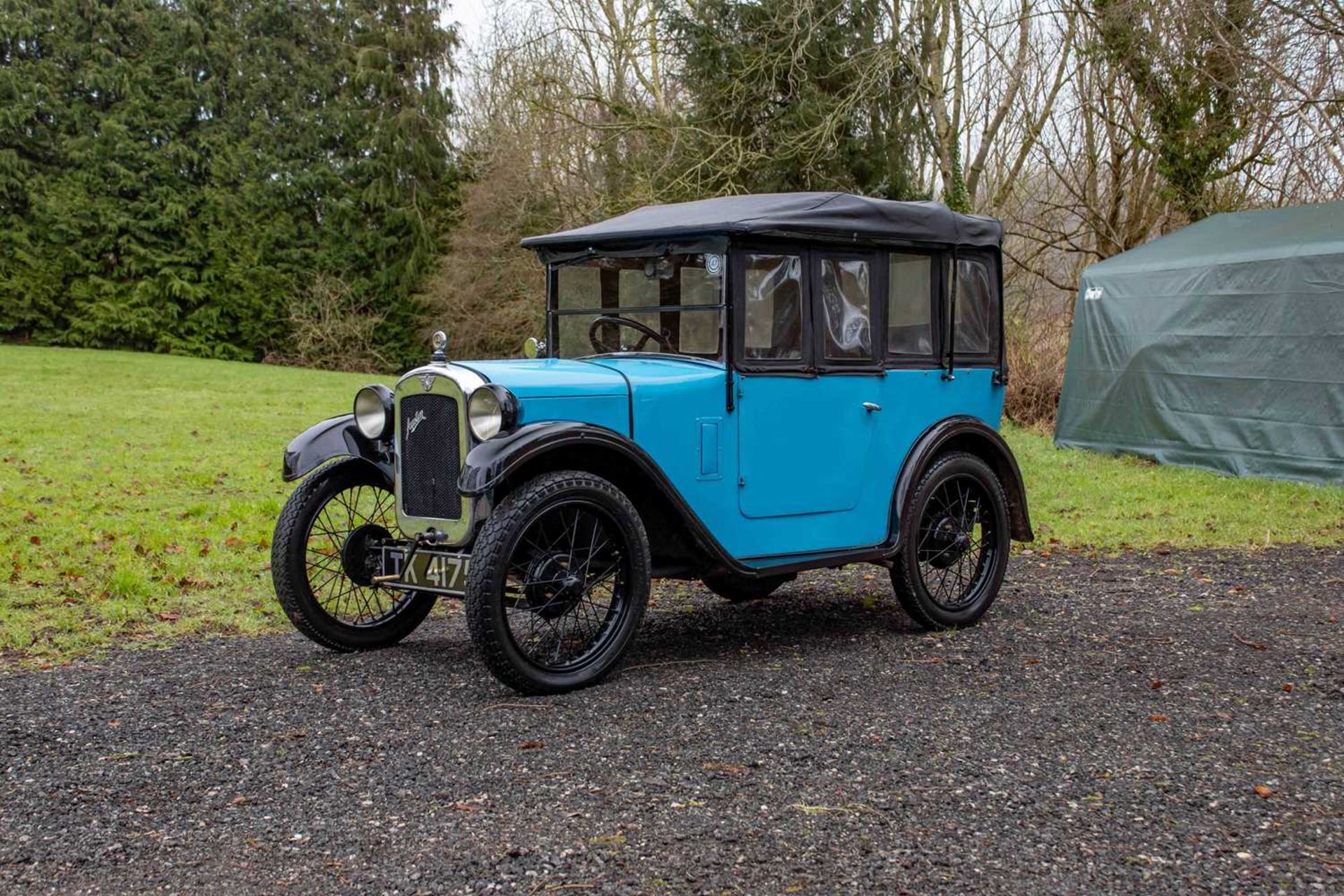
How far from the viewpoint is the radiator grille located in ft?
16.9

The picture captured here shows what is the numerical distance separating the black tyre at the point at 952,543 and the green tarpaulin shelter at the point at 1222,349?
6765 mm

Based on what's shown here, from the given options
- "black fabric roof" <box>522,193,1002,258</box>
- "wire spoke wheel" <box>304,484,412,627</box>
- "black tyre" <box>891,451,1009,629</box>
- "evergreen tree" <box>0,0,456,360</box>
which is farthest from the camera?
"evergreen tree" <box>0,0,456,360</box>

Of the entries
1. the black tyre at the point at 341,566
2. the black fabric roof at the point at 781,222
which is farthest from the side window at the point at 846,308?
the black tyre at the point at 341,566

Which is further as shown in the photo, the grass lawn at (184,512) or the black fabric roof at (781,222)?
the grass lawn at (184,512)

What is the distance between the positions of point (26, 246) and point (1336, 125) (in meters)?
28.2

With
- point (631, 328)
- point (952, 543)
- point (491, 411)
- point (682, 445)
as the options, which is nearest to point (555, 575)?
point (491, 411)

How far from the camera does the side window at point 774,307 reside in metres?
5.67

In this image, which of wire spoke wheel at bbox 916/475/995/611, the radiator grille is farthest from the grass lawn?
wire spoke wheel at bbox 916/475/995/611

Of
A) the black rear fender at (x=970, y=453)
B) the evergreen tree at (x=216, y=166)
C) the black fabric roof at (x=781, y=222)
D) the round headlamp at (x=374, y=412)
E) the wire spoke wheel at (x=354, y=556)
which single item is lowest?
the wire spoke wheel at (x=354, y=556)

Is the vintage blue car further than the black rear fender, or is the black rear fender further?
the black rear fender

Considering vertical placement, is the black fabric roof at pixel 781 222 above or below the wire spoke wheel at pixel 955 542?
above

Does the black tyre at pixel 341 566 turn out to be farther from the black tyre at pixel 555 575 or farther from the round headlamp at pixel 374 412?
the black tyre at pixel 555 575

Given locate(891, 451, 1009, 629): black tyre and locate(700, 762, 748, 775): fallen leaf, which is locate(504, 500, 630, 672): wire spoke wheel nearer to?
locate(700, 762, 748, 775): fallen leaf

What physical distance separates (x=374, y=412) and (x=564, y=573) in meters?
1.21
